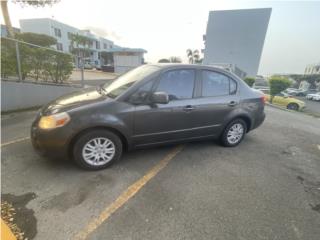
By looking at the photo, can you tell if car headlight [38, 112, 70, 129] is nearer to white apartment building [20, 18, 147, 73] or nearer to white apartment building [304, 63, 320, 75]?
white apartment building [20, 18, 147, 73]

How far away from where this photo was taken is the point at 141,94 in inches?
116

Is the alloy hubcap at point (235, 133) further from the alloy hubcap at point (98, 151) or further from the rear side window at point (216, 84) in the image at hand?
the alloy hubcap at point (98, 151)

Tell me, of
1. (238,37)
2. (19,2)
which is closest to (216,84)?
(19,2)

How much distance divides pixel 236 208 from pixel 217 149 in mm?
1618

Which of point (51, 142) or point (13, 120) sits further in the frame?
point (13, 120)

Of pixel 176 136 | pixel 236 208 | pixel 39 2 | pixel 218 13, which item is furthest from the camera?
pixel 218 13

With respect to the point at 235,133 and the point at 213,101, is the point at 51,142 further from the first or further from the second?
the point at 235,133

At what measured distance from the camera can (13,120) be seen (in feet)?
15.9

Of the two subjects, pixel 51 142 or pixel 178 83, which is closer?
pixel 51 142

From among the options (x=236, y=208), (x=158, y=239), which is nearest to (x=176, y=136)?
(x=236, y=208)

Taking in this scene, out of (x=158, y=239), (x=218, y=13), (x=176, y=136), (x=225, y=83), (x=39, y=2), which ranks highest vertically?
(x=218, y=13)

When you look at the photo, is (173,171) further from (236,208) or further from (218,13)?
(218,13)

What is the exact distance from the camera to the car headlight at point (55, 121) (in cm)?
259

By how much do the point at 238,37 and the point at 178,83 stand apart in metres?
30.1
